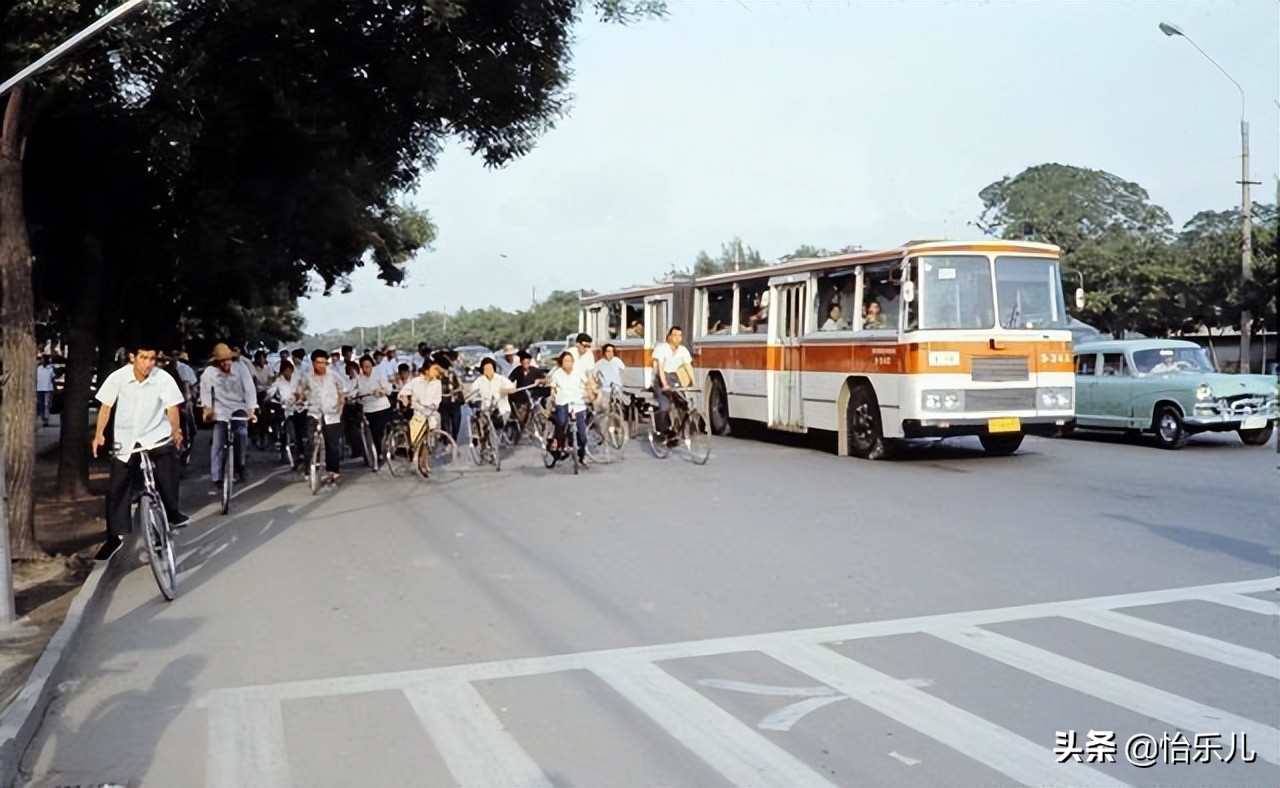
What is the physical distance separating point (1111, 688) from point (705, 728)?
2.15 m

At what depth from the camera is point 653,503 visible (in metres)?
13.6

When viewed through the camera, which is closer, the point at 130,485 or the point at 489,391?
the point at 130,485

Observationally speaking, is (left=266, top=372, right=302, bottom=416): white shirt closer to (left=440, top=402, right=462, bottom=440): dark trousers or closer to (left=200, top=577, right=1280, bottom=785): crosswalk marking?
(left=440, top=402, right=462, bottom=440): dark trousers

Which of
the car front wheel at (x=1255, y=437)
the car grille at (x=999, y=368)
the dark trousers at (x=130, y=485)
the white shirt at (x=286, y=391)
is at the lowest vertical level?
the car front wheel at (x=1255, y=437)

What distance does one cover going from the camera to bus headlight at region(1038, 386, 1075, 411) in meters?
17.2

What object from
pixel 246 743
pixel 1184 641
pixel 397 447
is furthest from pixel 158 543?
pixel 397 447

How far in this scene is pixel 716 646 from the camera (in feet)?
23.7

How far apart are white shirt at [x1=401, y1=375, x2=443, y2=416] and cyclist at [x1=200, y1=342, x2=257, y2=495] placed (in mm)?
2462

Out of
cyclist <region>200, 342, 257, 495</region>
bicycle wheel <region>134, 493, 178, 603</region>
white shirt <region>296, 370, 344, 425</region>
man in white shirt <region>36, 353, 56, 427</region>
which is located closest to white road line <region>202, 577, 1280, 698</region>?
bicycle wheel <region>134, 493, 178, 603</region>

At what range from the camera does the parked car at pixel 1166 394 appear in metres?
18.8

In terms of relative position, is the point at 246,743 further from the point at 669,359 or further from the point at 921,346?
the point at 669,359

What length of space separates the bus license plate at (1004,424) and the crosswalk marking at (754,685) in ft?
29.2

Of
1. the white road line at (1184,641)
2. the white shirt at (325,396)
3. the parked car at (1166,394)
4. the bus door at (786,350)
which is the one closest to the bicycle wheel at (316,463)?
the white shirt at (325,396)

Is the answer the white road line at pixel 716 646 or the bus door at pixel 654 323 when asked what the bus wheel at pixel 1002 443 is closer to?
the bus door at pixel 654 323
